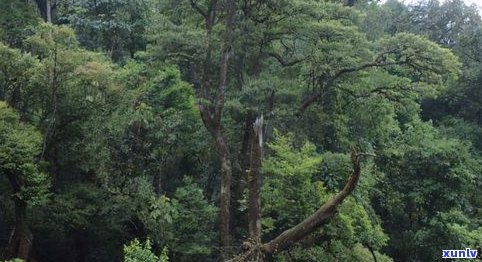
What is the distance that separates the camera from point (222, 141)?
13969 mm

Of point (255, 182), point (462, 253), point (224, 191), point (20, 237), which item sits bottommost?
point (20, 237)

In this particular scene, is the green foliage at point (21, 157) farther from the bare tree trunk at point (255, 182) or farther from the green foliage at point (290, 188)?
the bare tree trunk at point (255, 182)

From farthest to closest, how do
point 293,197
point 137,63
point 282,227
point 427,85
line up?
point 137,63 → point 427,85 → point 282,227 → point 293,197

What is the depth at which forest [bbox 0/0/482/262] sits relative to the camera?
13.2 m

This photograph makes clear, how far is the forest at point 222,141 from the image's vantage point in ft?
43.2

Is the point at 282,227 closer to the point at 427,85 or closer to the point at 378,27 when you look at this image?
the point at 427,85

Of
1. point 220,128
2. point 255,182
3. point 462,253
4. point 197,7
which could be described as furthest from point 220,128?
point 462,253

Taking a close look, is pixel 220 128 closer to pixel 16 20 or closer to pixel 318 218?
pixel 318 218

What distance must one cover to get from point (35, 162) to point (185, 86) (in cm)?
500

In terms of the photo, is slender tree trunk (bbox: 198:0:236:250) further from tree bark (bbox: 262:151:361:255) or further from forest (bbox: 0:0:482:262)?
tree bark (bbox: 262:151:361:255)

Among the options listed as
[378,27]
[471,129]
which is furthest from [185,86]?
[471,129]

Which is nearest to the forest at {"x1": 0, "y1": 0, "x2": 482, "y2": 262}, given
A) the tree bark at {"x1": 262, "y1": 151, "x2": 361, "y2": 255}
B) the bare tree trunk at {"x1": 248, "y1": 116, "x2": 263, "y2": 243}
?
the bare tree trunk at {"x1": 248, "y1": 116, "x2": 263, "y2": 243}

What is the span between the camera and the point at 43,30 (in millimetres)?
13180

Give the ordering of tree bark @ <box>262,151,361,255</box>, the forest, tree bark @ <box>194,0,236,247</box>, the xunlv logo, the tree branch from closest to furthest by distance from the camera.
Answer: tree bark @ <box>262,151,361,255</box>, the forest, the xunlv logo, tree bark @ <box>194,0,236,247</box>, the tree branch
